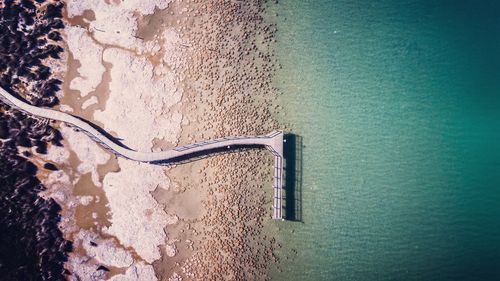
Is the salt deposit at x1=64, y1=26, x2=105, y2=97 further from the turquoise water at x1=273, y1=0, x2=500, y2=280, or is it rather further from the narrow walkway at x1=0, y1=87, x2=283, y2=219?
the turquoise water at x1=273, y1=0, x2=500, y2=280

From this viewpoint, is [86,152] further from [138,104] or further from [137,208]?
[137,208]

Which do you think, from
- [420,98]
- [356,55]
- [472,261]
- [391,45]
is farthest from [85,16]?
[472,261]

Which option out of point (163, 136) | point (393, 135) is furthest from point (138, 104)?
point (393, 135)

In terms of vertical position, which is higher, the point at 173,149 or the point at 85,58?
the point at 85,58

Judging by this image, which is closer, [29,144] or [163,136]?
[29,144]

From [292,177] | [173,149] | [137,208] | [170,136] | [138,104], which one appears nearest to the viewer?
[173,149]

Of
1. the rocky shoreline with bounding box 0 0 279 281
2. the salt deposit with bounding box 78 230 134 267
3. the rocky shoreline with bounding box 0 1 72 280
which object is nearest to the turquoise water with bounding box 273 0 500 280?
the rocky shoreline with bounding box 0 0 279 281

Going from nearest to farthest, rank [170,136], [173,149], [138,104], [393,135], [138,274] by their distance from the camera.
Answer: [138,274] → [173,149] → [170,136] → [138,104] → [393,135]
